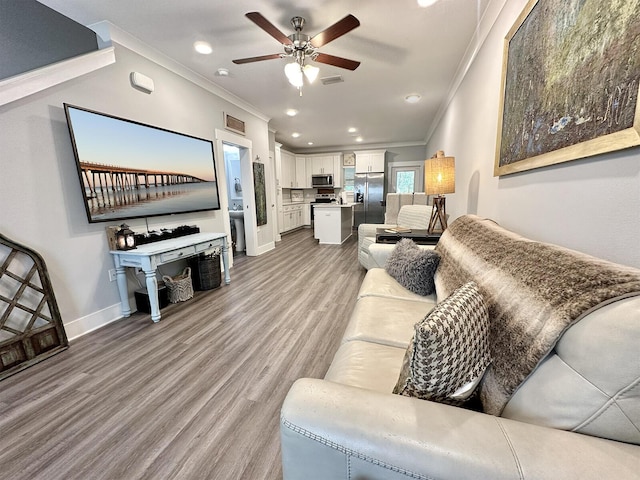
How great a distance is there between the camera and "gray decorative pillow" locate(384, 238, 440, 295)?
179cm

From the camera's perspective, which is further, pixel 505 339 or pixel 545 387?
pixel 505 339

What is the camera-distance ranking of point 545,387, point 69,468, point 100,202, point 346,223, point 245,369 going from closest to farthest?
point 545,387, point 69,468, point 245,369, point 100,202, point 346,223

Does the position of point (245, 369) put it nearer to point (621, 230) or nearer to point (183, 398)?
point (183, 398)

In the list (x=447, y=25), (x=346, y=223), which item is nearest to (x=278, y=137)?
(x=346, y=223)

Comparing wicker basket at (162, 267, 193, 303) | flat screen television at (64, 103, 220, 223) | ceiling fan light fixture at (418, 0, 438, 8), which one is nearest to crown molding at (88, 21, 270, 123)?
flat screen television at (64, 103, 220, 223)

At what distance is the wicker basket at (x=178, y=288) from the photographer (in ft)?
8.93

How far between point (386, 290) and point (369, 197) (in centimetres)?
584

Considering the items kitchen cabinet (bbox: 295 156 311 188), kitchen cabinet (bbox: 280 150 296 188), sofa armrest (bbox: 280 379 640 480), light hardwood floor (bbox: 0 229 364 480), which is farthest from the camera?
kitchen cabinet (bbox: 295 156 311 188)

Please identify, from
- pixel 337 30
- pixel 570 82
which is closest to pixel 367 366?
pixel 570 82

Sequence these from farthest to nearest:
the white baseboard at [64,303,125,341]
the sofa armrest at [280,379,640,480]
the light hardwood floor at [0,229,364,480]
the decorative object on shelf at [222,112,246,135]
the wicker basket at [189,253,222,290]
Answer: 1. the decorative object on shelf at [222,112,246,135]
2. the wicker basket at [189,253,222,290]
3. the white baseboard at [64,303,125,341]
4. the light hardwood floor at [0,229,364,480]
5. the sofa armrest at [280,379,640,480]

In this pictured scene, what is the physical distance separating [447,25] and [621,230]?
7.71 ft

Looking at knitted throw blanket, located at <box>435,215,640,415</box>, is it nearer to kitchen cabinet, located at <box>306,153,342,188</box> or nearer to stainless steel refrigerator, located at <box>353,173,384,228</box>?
stainless steel refrigerator, located at <box>353,173,384,228</box>

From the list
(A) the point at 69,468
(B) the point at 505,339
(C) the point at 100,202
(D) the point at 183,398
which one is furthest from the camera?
(C) the point at 100,202

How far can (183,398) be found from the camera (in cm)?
148
